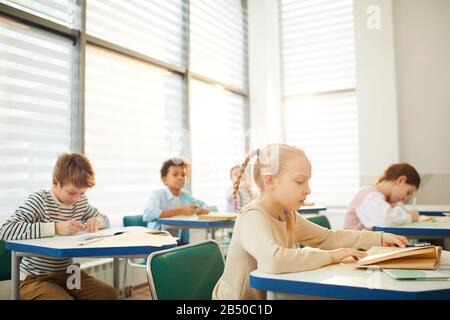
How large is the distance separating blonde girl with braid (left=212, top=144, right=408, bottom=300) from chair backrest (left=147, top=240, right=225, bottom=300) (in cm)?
10

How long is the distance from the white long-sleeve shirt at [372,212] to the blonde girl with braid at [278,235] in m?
0.91

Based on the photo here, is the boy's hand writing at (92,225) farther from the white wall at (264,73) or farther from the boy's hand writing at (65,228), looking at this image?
the white wall at (264,73)

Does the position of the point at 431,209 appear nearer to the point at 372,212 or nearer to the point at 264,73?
the point at 372,212

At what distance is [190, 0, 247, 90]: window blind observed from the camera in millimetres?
4867

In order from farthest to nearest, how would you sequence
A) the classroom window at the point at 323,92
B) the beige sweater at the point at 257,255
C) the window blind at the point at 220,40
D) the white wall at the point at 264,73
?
the white wall at the point at 264,73, the classroom window at the point at 323,92, the window blind at the point at 220,40, the beige sweater at the point at 257,255

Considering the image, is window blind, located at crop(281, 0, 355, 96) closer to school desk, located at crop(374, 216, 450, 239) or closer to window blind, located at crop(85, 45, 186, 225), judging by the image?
window blind, located at crop(85, 45, 186, 225)

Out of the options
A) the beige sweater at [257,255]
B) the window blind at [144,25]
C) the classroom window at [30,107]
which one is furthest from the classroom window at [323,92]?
the beige sweater at [257,255]

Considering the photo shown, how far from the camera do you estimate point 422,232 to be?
224 cm

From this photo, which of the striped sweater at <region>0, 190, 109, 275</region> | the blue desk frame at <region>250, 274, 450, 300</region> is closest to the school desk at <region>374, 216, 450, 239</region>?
the blue desk frame at <region>250, 274, 450, 300</region>

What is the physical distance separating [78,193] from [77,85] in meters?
1.32

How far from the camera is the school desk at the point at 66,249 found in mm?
1703

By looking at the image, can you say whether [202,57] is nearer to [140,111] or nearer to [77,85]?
[140,111]

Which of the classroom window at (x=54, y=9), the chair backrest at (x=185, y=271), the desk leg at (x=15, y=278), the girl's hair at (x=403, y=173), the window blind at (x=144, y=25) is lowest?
the desk leg at (x=15, y=278)
